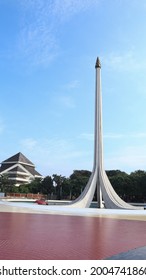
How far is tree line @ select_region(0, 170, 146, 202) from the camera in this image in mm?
45188

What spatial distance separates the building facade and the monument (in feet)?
154

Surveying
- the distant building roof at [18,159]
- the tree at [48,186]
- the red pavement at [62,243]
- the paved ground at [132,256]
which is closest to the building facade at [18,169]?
the distant building roof at [18,159]

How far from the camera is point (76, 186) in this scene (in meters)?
52.1

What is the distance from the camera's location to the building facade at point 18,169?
2758 inches

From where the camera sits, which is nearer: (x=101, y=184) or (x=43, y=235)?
(x=43, y=235)

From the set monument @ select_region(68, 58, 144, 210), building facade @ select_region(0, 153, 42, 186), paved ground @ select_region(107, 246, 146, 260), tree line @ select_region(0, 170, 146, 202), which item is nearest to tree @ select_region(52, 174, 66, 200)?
tree line @ select_region(0, 170, 146, 202)

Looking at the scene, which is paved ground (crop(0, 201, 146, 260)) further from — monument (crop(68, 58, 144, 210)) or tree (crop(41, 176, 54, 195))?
tree (crop(41, 176, 54, 195))

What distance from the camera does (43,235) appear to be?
8.82m

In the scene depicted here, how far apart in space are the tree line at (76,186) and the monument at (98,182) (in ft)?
67.6

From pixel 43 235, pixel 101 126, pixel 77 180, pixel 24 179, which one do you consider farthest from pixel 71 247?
pixel 24 179

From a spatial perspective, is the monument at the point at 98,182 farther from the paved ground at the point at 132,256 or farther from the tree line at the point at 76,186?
the tree line at the point at 76,186
